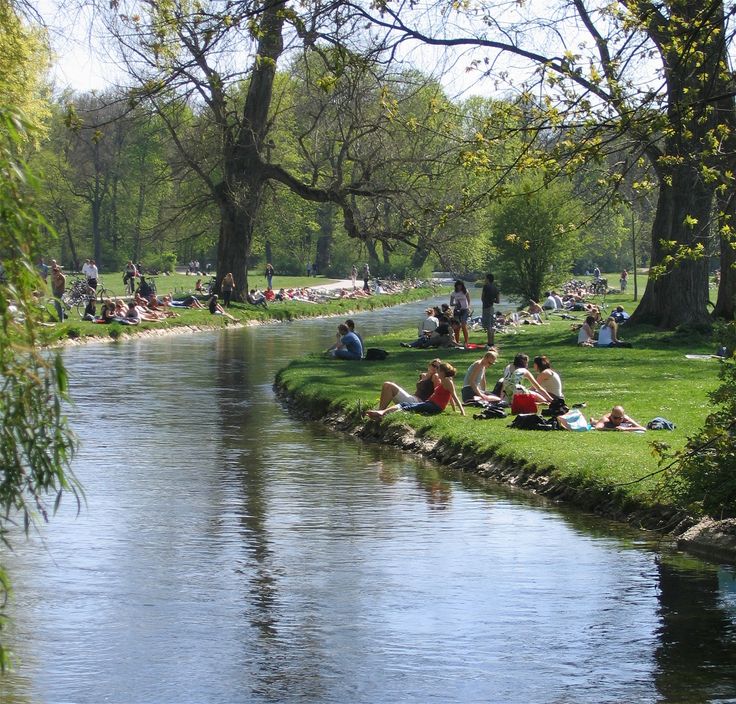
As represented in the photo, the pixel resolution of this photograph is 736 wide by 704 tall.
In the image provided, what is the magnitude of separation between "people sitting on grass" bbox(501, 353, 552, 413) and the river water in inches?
90.8

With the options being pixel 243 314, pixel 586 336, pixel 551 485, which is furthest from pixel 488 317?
pixel 243 314

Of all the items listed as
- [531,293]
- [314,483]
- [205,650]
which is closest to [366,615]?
[205,650]

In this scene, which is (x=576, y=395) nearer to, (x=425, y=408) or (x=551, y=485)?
(x=425, y=408)

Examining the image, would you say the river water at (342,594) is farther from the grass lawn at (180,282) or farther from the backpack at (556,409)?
the grass lawn at (180,282)

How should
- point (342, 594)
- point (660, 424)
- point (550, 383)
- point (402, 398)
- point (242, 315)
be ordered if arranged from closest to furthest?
point (342, 594), point (660, 424), point (550, 383), point (402, 398), point (242, 315)

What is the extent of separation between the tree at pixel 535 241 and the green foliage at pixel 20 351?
42.7 metres

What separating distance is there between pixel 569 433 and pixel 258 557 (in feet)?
24.1

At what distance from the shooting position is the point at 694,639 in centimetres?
1090

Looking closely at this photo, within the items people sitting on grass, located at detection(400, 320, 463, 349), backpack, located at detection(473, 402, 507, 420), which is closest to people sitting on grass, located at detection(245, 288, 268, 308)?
people sitting on grass, located at detection(400, 320, 463, 349)

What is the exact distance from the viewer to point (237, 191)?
160 ft

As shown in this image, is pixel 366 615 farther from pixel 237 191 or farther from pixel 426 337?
pixel 237 191

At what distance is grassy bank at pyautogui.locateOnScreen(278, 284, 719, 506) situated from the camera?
16938mm

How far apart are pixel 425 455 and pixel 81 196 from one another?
220 ft

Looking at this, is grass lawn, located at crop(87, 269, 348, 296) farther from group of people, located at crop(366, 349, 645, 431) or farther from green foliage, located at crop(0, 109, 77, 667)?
green foliage, located at crop(0, 109, 77, 667)
